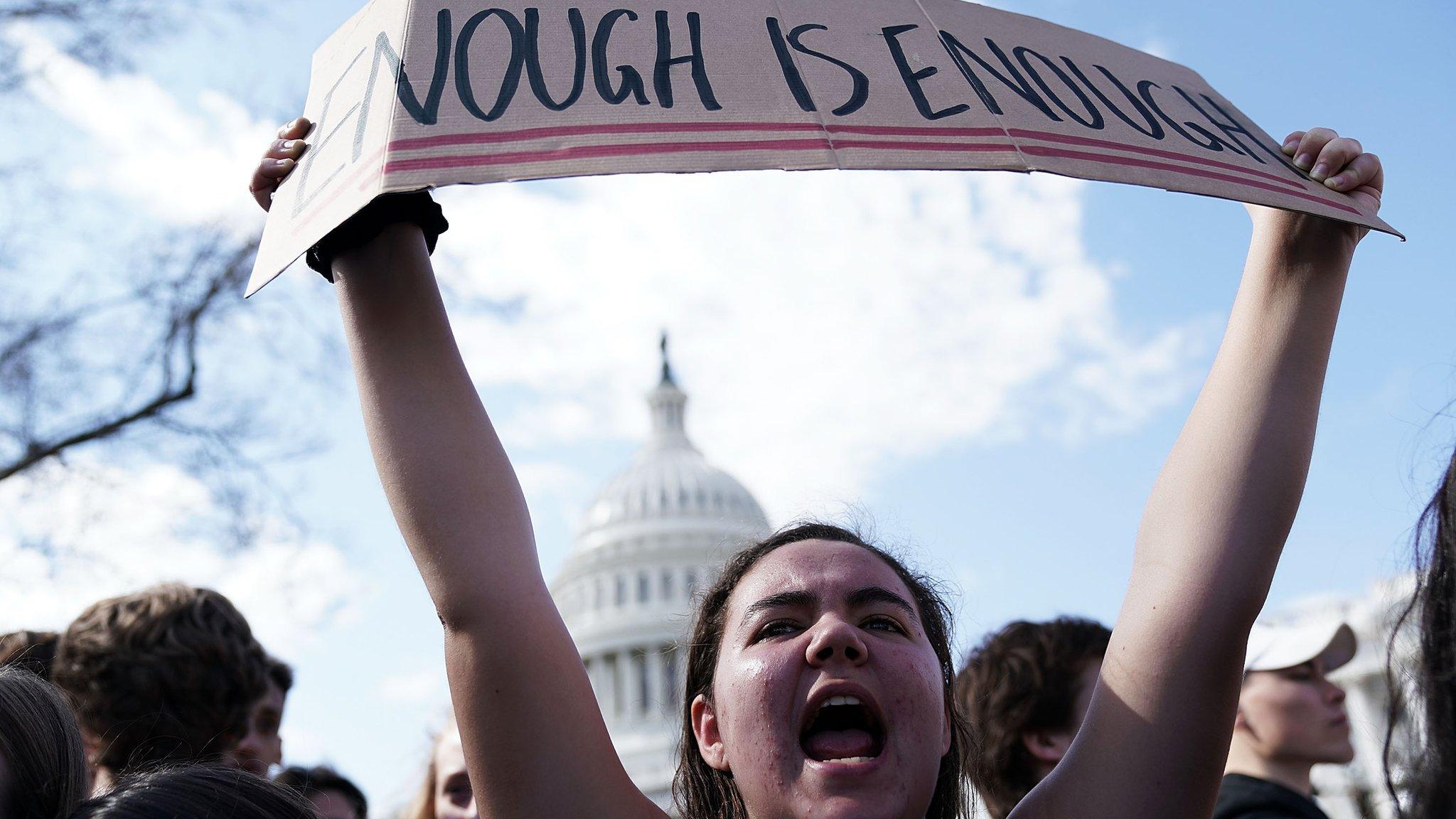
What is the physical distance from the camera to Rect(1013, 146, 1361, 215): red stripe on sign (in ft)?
6.40

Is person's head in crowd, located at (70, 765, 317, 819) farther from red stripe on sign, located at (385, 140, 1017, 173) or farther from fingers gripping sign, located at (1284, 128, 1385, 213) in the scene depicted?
fingers gripping sign, located at (1284, 128, 1385, 213)

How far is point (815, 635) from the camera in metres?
2.07

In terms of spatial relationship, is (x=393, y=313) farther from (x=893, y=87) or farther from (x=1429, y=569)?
(x=1429, y=569)

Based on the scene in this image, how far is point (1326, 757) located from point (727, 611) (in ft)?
7.13

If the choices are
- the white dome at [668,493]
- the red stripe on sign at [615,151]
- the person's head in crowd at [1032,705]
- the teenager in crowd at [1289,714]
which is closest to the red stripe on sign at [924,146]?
the red stripe on sign at [615,151]

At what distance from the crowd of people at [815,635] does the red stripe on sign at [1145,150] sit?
0.13 meters

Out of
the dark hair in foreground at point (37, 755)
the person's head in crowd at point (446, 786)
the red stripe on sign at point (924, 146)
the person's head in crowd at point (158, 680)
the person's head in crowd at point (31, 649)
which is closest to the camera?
the red stripe on sign at point (924, 146)

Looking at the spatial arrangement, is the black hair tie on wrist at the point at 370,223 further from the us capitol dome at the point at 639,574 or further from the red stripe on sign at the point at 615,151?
the us capitol dome at the point at 639,574

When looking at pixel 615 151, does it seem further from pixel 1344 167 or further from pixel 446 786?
pixel 446 786

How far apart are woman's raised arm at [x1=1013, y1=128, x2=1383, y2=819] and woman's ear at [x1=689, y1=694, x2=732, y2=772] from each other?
0.47m

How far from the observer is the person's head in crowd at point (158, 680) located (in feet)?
10.1

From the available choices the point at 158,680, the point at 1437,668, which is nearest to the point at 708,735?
the point at 1437,668

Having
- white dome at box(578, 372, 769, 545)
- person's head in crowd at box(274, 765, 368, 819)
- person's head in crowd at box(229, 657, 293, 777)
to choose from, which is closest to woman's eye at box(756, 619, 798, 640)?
person's head in crowd at box(229, 657, 293, 777)

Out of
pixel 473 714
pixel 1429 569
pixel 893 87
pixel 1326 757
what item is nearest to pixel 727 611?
pixel 473 714
